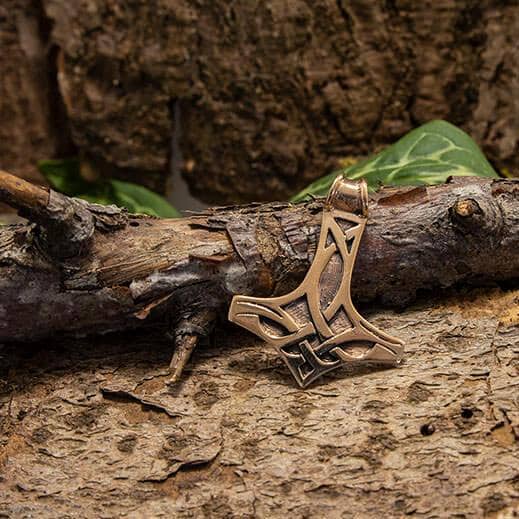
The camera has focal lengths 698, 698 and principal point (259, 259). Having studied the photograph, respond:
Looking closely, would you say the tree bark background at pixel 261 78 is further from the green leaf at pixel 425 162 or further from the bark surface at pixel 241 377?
the bark surface at pixel 241 377

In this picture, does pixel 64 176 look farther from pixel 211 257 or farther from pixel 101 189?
pixel 211 257

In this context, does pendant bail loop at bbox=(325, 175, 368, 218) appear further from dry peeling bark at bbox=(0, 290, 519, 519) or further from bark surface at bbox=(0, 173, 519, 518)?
dry peeling bark at bbox=(0, 290, 519, 519)

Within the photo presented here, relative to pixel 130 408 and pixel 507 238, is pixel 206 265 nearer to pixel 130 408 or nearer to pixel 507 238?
pixel 130 408

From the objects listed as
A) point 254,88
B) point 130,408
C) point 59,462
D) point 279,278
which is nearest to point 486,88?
point 254,88

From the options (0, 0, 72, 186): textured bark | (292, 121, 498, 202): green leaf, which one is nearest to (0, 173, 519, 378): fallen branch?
(292, 121, 498, 202): green leaf

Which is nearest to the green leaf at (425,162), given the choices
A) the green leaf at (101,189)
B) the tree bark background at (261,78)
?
the tree bark background at (261,78)
